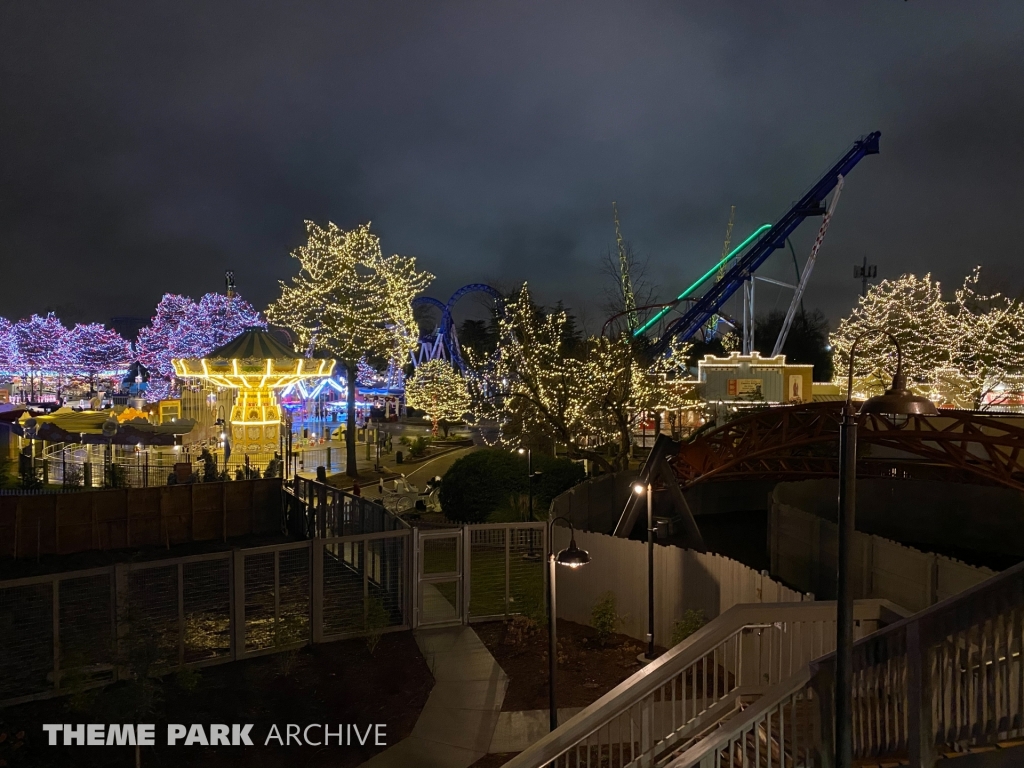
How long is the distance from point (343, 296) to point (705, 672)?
30.2 meters

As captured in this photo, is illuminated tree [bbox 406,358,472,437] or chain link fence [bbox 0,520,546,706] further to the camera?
illuminated tree [bbox 406,358,472,437]

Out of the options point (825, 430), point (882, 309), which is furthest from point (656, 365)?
point (882, 309)

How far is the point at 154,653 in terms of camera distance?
25.3 feet

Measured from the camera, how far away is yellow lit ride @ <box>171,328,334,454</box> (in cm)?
3170

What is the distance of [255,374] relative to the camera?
31984 mm

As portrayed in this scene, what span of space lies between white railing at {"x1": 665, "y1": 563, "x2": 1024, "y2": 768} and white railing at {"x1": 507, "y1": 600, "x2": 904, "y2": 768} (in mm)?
479

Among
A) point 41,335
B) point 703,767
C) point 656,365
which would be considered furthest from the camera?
point 41,335

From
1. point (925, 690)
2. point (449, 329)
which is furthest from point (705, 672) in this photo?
point (449, 329)

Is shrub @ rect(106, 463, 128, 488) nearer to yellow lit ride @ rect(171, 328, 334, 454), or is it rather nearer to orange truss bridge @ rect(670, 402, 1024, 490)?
yellow lit ride @ rect(171, 328, 334, 454)

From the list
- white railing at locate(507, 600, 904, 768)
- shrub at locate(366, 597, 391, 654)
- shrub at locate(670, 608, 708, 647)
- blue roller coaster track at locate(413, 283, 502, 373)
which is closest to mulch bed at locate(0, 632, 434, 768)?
shrub at locate(366, 597, 391, 654)

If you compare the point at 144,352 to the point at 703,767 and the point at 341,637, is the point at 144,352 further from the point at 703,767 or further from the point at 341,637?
the point at 703,767

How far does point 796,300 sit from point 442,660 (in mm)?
43241

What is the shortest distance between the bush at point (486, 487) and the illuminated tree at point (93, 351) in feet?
247

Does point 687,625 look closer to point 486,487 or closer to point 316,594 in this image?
point 316,594
